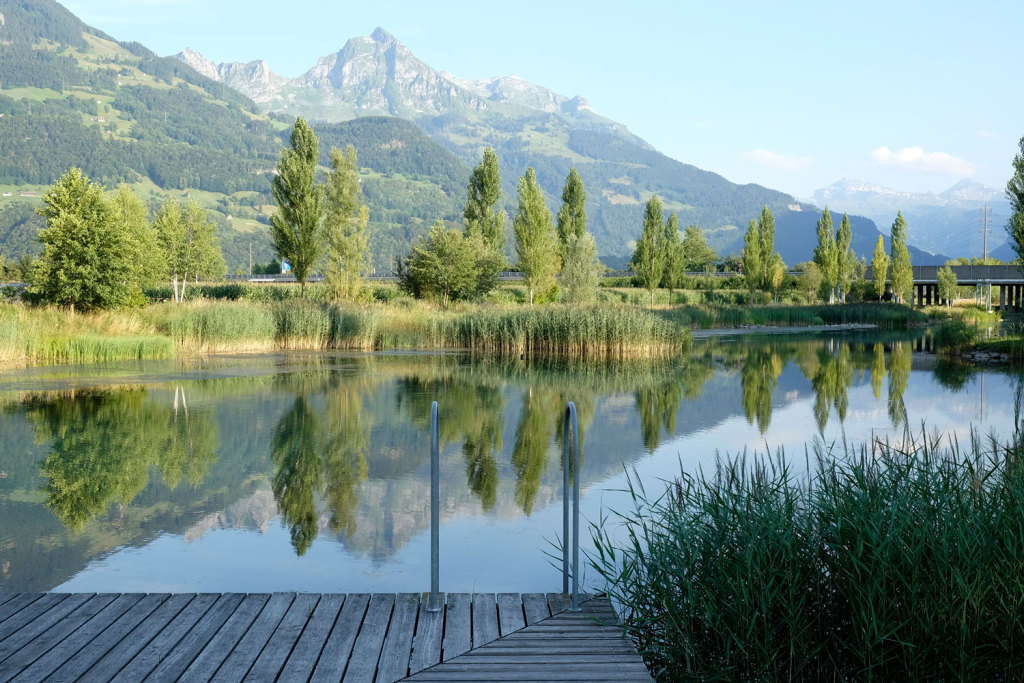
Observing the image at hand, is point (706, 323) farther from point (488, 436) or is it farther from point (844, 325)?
point (488, 436)

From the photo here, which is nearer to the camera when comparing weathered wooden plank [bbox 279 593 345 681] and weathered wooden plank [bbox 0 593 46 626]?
weathered wooden plank [bbox 279 593 345 681]

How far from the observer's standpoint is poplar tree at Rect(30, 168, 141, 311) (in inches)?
921

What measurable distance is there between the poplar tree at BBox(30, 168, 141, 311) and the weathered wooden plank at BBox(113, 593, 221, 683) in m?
21.0

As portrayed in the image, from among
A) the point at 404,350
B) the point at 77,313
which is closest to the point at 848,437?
the point at 404,350

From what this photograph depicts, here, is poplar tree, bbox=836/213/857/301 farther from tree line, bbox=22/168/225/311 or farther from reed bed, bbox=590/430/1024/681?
reed bed, bbox=590/430/1024/681

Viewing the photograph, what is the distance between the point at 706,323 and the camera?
4462 centimetres

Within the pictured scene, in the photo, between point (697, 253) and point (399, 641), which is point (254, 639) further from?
point (697, 253)

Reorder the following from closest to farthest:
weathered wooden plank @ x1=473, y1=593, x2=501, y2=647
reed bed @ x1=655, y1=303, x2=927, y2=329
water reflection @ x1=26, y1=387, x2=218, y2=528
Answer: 1. weathered wooden plank @ x1=473, y1=593, x2=501, y2=647
2. water reflection @ x1=26, y1=387, x2=218, y2=528
3. reed bed @ x1=655, y1=303, x2=927, y2=329

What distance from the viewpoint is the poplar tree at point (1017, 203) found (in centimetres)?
2709

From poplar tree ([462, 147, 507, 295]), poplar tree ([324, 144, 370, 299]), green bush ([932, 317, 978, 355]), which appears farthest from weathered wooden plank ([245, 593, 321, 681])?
poplar tree ([462, 147, 507, 295])

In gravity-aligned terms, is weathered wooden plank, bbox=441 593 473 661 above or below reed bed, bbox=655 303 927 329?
below

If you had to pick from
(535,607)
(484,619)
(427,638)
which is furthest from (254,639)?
(535,607)

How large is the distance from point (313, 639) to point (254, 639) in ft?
1.01

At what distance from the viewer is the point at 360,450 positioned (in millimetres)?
11859
